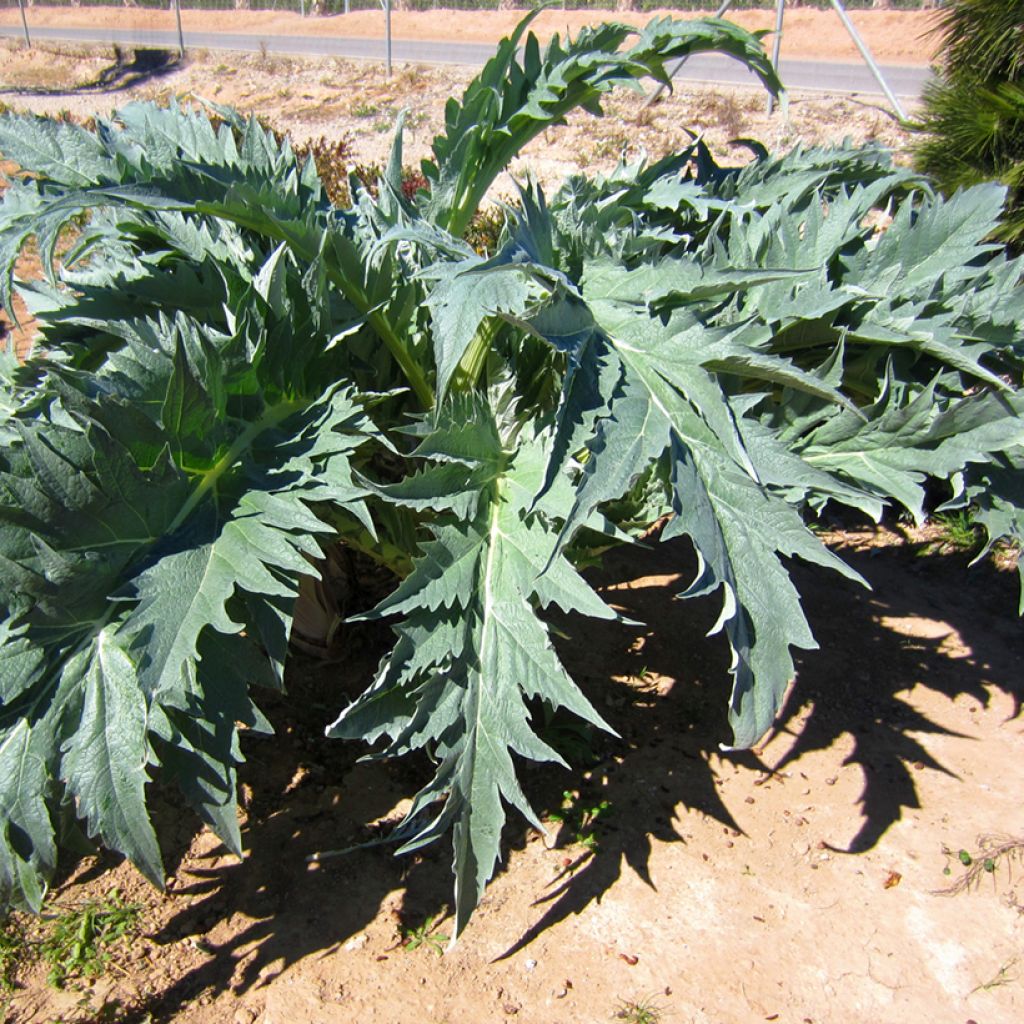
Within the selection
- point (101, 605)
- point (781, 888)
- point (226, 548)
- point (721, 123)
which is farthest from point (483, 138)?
point (721, 123)

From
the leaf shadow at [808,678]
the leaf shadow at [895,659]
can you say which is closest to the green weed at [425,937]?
the leaf shadow at [808,678]

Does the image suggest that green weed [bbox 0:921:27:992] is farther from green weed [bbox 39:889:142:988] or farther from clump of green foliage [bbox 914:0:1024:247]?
clump of green foliage [bbox 914:0:1024:247]

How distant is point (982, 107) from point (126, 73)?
20.0m

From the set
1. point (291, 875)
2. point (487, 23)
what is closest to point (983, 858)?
point (291, 875)

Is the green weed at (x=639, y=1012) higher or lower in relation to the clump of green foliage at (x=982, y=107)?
lower

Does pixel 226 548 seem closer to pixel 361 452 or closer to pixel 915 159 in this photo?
pixel 361 452

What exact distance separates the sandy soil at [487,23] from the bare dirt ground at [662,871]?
595 inches

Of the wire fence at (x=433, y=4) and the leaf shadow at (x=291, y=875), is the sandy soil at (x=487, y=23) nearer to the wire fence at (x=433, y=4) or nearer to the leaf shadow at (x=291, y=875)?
the wire fence at (x=433, y=4)

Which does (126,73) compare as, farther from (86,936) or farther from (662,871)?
(662,871)

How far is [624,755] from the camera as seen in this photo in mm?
2703

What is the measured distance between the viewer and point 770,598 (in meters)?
1.83

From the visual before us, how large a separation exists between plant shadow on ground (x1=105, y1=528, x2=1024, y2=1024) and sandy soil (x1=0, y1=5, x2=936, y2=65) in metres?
14.7

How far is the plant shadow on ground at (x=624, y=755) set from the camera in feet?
7.57

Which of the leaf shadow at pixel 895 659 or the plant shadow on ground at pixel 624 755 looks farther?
the leaf shadow at pixel 895 659
